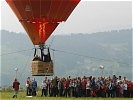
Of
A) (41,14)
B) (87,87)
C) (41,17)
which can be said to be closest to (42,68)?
(41,17)

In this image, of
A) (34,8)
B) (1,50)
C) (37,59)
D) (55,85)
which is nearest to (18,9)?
(34,8)

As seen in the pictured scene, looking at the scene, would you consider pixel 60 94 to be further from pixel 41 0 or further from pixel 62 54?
pixel 62 54

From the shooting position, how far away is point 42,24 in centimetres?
2498

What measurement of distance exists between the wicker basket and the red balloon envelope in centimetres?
116

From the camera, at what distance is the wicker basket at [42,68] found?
80.1 feet

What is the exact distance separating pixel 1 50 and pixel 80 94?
538 ft

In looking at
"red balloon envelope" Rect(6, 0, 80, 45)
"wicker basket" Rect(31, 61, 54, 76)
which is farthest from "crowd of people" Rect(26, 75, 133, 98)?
"red balloon envelope" Rect(6, 0, 80, 45)

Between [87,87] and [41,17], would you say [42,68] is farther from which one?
[87,87]

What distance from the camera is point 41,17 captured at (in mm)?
24484

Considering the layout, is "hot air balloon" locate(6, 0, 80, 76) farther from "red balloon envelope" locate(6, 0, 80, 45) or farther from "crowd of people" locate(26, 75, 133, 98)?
"crowd of people" locate(26, 75, 133, 98)

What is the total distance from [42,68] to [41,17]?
218 cm

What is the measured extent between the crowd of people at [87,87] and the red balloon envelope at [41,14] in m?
3.39

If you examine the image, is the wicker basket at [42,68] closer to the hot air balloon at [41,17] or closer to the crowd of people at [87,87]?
the hot air balloon at [41,17]

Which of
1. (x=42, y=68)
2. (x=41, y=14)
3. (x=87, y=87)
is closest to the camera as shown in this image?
(x=41, y=14)
